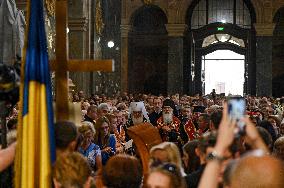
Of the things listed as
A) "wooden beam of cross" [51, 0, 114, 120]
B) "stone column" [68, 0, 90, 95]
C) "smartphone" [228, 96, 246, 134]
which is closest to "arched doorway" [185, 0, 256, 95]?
"stone column" [68, 0, 90, 95]

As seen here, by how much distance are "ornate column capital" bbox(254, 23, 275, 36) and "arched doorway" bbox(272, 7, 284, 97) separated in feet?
4.66

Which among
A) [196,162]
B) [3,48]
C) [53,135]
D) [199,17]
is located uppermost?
[199,17]

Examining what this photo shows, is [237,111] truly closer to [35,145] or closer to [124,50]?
[35,145]

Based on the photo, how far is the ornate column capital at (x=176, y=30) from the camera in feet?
88.2

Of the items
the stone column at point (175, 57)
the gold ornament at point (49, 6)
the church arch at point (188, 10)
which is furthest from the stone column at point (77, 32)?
the church arch at point (188, 10)

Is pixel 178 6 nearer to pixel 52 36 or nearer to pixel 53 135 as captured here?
pixel 52 36

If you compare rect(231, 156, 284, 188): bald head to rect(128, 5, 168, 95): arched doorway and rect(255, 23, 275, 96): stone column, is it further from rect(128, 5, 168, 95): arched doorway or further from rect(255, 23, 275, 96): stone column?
rect(128, 5, 168, 95): arched doorway

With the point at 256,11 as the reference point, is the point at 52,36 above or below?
below

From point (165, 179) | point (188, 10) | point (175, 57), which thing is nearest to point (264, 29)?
point (188, 10)

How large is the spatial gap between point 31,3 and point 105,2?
2043cm

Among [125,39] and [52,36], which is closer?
[52,36]

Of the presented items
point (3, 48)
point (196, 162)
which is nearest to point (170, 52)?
point (3, 48)

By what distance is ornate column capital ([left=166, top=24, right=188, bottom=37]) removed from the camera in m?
26.9

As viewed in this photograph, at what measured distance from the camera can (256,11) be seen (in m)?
27.1
